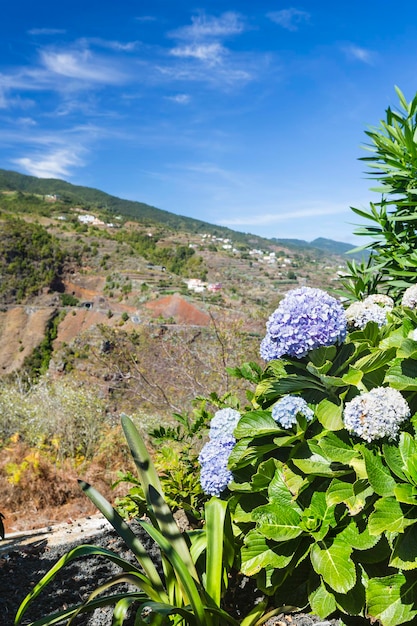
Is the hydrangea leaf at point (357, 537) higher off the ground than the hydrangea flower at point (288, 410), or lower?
lower

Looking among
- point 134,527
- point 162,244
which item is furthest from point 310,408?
point 162,244

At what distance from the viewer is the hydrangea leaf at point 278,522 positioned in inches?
58.8

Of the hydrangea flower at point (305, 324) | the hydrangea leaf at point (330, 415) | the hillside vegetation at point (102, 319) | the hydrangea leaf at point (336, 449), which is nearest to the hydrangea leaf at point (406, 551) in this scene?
the hydrangea leaf at point (336, 449)

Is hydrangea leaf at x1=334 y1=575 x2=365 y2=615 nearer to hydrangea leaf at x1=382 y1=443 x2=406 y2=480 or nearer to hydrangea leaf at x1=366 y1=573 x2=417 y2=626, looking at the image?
hydrangea leaf at x1=366 y1=573 x2=417 y2=626

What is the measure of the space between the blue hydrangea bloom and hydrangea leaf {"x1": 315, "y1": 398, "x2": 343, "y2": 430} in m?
0.57

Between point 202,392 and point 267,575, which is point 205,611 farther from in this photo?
point 202,392

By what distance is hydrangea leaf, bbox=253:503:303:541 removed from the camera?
1494 millimetres

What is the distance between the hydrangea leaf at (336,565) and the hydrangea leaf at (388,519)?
18 centimetres

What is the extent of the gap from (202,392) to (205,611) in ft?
17.8

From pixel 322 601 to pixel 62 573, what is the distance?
1580 millimetres

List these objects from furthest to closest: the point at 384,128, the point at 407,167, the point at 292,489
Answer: the point at 384,128 → the point at 407,167 → the point at 292,489

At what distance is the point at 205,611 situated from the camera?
167cm

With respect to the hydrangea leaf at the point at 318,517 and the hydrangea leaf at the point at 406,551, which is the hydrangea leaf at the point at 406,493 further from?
the hydrangea leaf at the point at 318,517

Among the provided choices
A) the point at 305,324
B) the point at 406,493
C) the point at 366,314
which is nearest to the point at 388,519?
the point at 406,493
